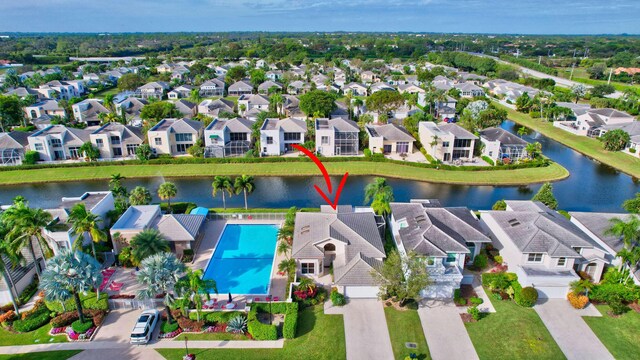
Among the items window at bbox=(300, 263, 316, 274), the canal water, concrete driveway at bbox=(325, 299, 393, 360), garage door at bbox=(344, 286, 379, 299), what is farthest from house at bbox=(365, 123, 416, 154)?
concrete driveway at bbox=(325, 299, 393, 360)

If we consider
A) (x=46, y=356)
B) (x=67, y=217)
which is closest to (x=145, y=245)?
(x=46, y=356)

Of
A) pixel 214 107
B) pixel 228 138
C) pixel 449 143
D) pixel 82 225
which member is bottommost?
pixel 449 143

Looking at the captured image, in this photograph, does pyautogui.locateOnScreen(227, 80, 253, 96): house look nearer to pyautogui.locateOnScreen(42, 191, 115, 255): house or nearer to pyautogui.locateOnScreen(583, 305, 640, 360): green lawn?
pyautogui.locateOnScreen(42, 191, 115, 255): house

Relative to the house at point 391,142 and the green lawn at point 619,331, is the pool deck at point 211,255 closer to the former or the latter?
the green lawn at point 619,331

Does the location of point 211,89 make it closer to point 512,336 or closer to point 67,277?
point 67,277

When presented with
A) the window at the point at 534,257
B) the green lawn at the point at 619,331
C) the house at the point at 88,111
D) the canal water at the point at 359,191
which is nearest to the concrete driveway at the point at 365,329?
the window at the point at 534,257

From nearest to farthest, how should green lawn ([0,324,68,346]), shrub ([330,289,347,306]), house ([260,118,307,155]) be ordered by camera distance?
green lawn ([0,324,68,346]) < shrub ([330,289,347,306]) < house ([260,118,307,155])
